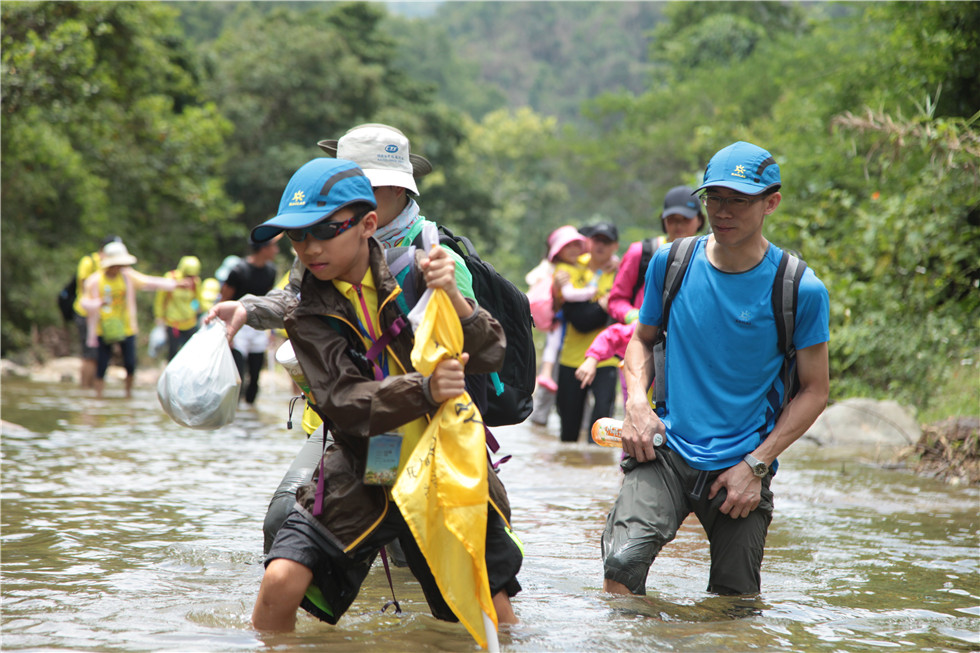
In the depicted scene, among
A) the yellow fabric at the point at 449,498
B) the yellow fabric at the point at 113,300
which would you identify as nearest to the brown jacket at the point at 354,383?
the yellow fabric at the point at 449,498

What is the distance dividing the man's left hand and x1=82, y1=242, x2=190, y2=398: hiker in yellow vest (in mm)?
11287

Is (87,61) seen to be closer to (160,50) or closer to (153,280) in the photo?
(153,280)

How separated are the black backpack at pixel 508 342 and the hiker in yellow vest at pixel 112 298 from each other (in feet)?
36.0

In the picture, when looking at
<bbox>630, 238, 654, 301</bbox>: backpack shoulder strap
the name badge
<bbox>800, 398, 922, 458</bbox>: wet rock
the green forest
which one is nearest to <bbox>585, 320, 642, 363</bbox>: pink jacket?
<bbox>630, 238, 654, 301</bbox>: backpack shoulder strap

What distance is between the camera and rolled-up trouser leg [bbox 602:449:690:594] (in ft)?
13.7

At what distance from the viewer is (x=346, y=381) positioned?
3.49 m

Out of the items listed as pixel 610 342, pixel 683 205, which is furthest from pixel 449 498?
pixel 683 205

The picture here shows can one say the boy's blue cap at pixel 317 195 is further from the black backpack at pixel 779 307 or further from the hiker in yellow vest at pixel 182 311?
the hiker in yellow vest at pixel 182 311

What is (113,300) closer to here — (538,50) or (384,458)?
(384,458)

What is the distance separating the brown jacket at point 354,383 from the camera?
11.3 ft

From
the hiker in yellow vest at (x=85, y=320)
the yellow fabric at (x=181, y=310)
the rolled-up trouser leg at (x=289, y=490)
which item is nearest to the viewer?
the rolled-up trouser leg at (x=289, y=490)

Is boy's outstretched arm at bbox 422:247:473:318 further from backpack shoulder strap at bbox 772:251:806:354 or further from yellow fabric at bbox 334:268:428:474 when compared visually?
backpack shoulder strap at bbox 772:251:806:354

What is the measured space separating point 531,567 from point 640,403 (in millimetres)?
1485

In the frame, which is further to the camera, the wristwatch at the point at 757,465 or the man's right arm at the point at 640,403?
the man's right arm at the point at 640,403
